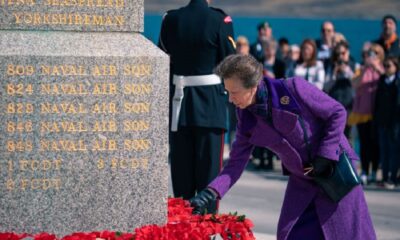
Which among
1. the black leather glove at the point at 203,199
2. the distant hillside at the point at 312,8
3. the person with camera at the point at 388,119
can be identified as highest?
the black leather glove at the point at 203,199

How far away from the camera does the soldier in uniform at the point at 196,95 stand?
856cm

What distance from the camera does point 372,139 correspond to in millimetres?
13930

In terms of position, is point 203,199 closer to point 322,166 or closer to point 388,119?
point 322,166

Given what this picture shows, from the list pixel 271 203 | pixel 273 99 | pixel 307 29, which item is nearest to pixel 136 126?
pixel 273 99

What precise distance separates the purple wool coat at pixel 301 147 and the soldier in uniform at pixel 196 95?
2150mm

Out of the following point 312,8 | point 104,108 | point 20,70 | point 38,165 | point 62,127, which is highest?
point 20,70

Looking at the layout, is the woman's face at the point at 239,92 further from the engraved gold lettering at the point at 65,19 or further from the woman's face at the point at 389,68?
the woman's face at the point at 389,68

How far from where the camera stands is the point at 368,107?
13.8m

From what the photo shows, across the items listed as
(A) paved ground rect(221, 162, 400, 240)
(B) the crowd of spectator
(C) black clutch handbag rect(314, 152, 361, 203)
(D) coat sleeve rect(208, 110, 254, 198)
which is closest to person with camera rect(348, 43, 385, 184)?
(B) the crowd of spectator

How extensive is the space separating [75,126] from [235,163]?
3.05 ft

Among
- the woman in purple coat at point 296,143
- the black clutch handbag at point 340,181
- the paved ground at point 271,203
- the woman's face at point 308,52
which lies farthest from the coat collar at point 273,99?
the woman's face at point 308,52

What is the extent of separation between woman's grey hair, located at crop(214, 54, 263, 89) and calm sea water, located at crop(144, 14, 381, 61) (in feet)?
39.7

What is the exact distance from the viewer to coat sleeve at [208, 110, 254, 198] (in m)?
6.31

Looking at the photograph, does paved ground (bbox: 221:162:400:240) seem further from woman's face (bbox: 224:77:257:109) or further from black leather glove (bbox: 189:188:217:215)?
woman's face (bbox: 224:77:257:109)
